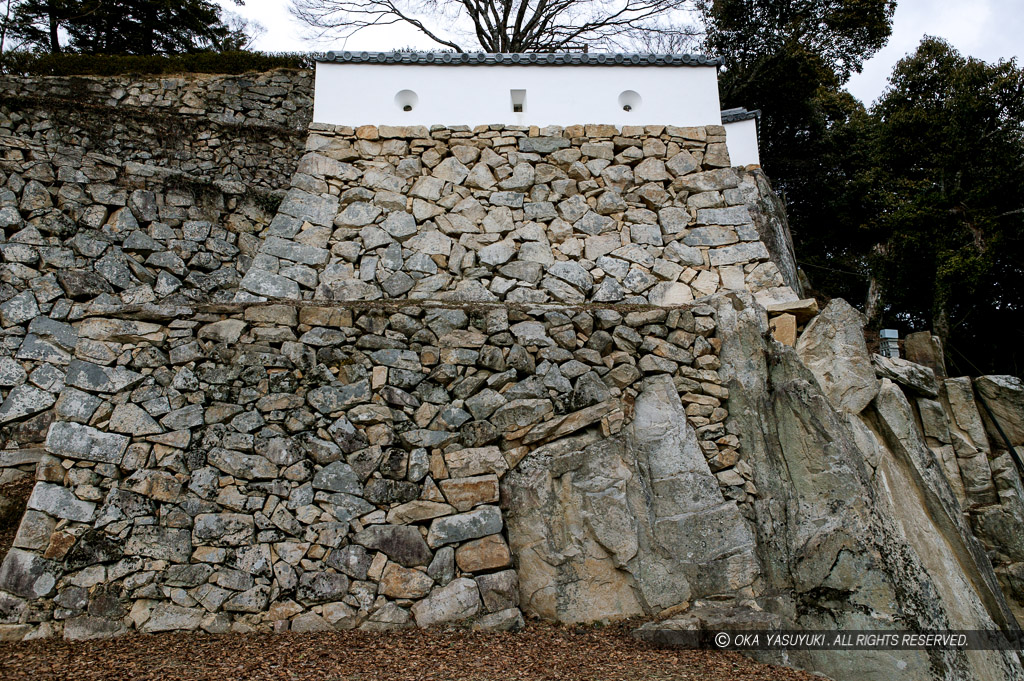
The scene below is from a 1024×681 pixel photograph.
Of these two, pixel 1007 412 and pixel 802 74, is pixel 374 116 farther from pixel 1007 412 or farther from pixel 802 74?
pixel 802 74

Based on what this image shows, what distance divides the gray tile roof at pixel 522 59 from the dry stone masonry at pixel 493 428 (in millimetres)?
799

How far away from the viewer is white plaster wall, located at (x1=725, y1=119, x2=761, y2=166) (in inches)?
354

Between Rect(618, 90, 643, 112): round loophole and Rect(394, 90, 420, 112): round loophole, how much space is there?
2378 millimetres

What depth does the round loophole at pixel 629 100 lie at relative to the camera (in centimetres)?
745

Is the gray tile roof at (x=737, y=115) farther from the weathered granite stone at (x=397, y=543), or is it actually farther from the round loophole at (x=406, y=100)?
the weathered granite stone at (x=397, y=543)

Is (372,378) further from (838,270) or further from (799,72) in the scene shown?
(799,72)

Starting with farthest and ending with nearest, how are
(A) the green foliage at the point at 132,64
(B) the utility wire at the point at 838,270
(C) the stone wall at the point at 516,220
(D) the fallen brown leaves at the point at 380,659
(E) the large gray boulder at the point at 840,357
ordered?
(B) the utility wire at the point at 838,270, (A) the green foliage at the point at 132,64, (C) the stone wall at the point at 516,220, (E) the large gray boulder at the point at 840,357, (D) the fallen brown leaves at the point at 380,659

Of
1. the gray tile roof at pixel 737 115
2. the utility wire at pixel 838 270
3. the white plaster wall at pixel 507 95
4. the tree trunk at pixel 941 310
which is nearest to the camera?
the white plaster wall at pixel 507 95

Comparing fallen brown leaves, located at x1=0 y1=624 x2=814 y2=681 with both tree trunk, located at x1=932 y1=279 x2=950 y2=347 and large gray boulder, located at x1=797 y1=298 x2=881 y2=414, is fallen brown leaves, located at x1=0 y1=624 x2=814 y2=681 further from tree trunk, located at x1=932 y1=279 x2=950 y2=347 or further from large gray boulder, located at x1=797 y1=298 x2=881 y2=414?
tree trunk, located at x1=932 y1=279 x2=950 y2=347

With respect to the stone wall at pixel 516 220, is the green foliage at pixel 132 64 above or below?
above

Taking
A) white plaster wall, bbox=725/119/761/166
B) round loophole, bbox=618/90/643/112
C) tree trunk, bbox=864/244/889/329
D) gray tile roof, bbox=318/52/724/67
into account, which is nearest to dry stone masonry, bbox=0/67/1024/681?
round loophole, bbox=618/90/643/112

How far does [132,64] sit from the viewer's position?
10.1m

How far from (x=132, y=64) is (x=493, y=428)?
29.8 ft

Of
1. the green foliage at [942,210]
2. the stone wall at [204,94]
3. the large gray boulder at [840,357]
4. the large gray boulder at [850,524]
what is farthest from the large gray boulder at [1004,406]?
the stone wall at [204,94]
